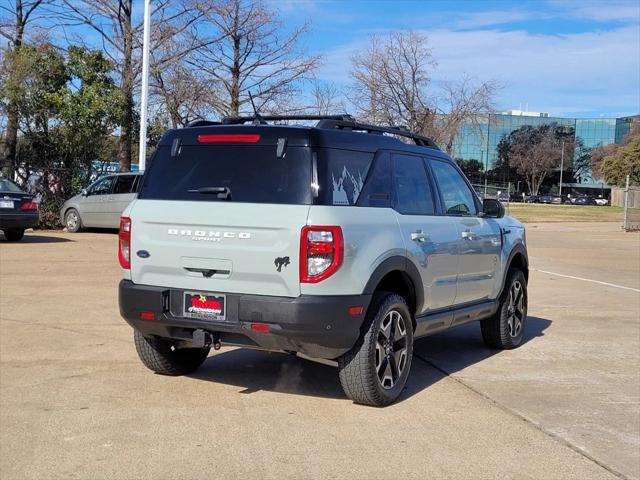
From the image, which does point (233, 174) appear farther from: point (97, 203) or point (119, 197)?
point (97, 203)

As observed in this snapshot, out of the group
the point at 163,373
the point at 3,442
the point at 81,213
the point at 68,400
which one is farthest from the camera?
the point at 81,213

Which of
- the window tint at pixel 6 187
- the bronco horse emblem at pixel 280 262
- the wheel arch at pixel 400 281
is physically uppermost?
the window tint at pixel 6 187

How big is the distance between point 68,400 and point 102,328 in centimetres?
262

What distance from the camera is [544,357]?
755 centimetres

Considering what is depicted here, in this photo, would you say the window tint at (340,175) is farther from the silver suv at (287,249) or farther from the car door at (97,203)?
the car door at (97,203)

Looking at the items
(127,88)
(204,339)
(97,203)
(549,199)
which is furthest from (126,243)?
(549,199)

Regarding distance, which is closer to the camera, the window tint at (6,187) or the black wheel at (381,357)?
the black wheel at (381,357)

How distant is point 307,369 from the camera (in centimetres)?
669

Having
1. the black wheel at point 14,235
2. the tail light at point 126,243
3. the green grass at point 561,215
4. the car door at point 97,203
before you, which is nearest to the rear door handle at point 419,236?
the tail light at point 126,243

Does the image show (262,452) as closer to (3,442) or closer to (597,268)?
(3,442)

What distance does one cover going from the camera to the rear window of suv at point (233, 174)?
516cm

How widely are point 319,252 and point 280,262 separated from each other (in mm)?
276

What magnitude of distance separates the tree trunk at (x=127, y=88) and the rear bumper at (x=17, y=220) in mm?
7249

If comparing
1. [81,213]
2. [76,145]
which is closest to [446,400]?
[81,213]
